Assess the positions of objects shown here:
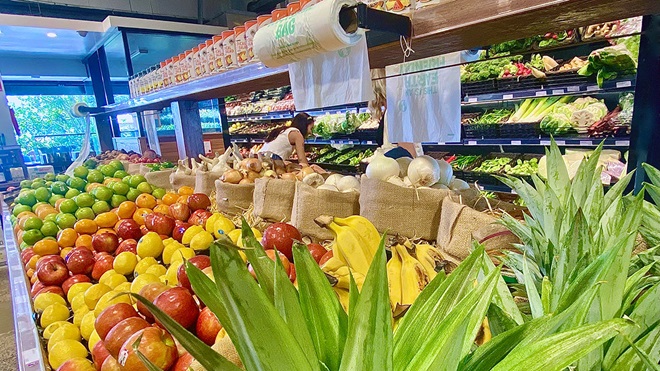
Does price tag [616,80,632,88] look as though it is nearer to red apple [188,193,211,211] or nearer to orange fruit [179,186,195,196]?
red apple [188,193,211,211]

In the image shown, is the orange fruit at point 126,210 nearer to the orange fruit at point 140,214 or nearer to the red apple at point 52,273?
the orange fruit at point 140,214

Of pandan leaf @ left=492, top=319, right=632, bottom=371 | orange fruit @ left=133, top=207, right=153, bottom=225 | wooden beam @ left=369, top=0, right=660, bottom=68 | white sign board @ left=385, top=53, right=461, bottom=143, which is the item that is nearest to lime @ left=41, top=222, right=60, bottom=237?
orange fruit @ left=133, top=207, right=153, bottom=225

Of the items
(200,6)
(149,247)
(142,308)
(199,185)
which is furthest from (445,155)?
(200,6)

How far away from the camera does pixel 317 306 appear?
491 millimetres

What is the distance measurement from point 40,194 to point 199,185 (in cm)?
146

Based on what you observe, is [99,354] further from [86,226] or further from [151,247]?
[86,226]

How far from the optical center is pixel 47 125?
1030 centimetres

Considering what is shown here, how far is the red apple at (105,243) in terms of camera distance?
5.57ft

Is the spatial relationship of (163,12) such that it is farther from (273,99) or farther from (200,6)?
(273,99)

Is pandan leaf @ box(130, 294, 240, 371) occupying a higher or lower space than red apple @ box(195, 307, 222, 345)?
higher

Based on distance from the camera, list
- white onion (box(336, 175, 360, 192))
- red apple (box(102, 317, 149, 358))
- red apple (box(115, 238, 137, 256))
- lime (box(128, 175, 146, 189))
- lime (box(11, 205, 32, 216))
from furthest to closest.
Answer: lime (box(11, 205, 32, 216)) < lime (box(128, 175, 146, 189)) < red apple (box(115, 238, 137, 256)) < white onion (box(336, 175, 360, 192)) < red apple (box(102, 317, 149, 358))

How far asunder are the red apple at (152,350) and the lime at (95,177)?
2.35 m

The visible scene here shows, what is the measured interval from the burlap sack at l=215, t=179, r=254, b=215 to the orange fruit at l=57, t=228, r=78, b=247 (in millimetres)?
844

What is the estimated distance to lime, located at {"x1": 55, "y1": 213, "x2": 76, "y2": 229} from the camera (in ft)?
6.82
